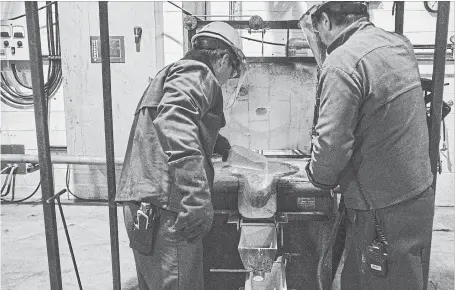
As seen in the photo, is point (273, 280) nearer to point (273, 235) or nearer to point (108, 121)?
point (273, 235)

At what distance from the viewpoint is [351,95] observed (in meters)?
1.50

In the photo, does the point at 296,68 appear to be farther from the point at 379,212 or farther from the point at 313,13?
the point at 379,212

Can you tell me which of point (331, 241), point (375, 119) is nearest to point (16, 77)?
point (331, 241)

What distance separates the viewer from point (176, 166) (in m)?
1.60

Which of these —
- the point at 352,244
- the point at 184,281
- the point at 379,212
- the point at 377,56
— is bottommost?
the point at 184,281

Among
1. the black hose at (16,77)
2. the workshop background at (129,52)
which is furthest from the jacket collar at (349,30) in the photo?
the black hose at (16,77)

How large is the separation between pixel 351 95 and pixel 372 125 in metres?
0.16

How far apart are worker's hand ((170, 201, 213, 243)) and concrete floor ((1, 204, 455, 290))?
143 centimetres

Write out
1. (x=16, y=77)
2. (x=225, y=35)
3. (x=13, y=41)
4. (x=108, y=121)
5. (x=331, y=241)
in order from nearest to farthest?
(x=108, y=121) < (x=225, y=35) < (x=331, y=241) < (x=13, y=41) < (x=16, y=77)

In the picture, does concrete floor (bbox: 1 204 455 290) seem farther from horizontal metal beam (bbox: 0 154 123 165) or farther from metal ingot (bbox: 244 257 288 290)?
metal ingot (bbox: 244 257 288 290)

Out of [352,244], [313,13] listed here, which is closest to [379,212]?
[352,244]

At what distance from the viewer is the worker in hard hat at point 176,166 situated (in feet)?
5.28

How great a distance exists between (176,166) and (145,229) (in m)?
0.34

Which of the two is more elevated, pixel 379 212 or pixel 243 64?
pixel 243 64
